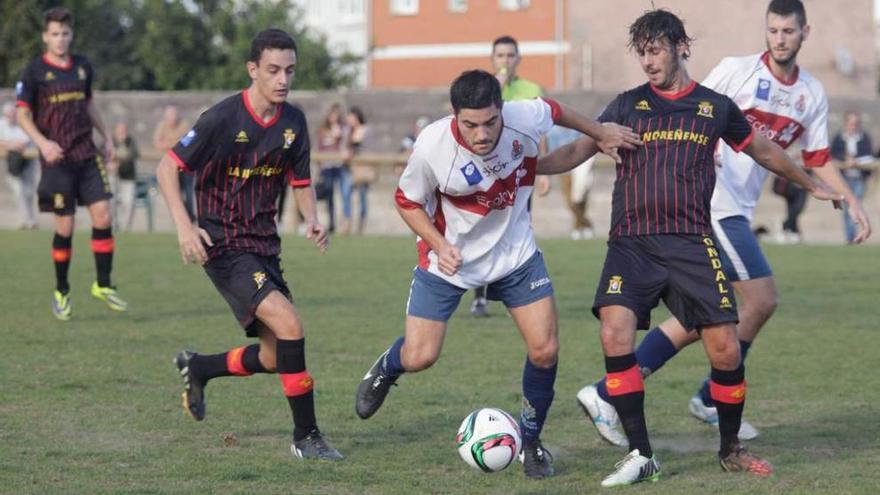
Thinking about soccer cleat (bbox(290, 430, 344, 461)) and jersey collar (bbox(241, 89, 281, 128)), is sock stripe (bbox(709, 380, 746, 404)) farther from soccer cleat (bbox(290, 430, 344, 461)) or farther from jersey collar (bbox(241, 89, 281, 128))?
jersey collar (bbox(241, 89, 281, 128))

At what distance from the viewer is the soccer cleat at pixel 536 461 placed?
6.59 metres

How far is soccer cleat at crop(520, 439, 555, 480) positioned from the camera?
6.59m

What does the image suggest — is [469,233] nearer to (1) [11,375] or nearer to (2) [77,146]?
(1) [11,375]

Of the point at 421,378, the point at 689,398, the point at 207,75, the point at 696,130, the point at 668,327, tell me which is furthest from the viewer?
the point at 207,75

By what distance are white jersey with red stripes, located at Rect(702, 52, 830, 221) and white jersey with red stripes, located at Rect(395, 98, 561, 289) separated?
141 cm

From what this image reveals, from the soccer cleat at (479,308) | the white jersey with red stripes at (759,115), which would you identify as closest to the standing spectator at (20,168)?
the soccer cleat at (479,308)

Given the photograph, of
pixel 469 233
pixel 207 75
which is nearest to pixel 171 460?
pixel 469 233

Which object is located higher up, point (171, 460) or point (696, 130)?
point (696, 130)

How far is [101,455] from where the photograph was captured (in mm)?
6855

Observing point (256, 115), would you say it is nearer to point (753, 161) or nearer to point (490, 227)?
point (490, 227)

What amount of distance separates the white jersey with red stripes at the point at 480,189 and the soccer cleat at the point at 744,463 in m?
1.29

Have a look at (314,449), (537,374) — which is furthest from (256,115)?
(537,374)

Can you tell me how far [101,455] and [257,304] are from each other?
1007mm

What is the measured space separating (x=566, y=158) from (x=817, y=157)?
1783 mm
